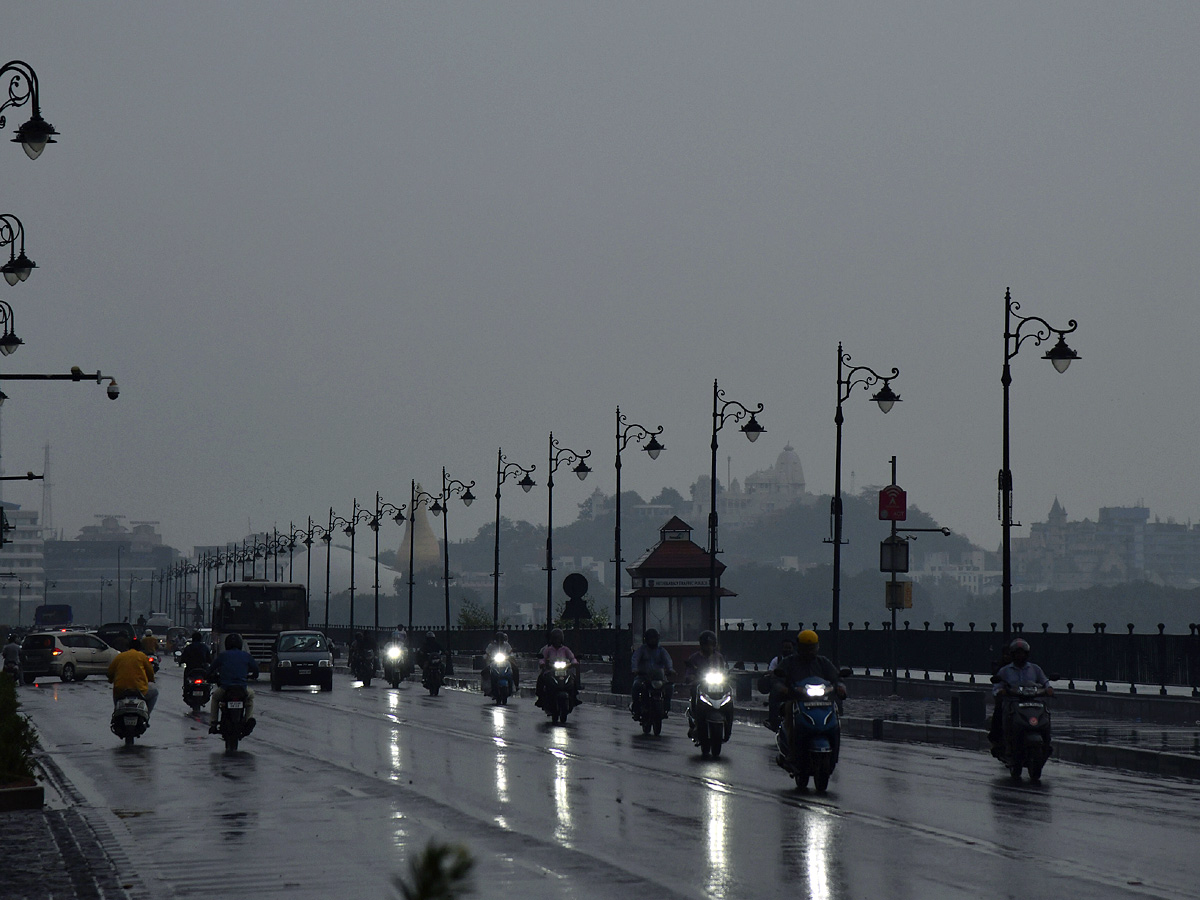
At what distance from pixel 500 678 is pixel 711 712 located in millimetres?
17189

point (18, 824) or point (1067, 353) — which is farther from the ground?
point (1067, 353)

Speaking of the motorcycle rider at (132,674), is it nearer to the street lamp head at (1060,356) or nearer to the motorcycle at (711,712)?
the motorcycle at (711,712)

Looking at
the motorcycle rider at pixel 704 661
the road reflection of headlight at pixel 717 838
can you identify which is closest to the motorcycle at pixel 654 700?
the motorcycle rider at pixel 704 661

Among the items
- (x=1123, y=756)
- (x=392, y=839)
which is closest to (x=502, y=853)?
(x=392, y=839)

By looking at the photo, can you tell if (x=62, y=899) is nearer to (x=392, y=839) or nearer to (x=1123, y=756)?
(x=392, y=839)

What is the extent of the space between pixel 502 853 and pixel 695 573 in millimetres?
33117

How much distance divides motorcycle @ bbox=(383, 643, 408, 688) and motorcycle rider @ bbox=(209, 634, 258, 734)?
25.0 m

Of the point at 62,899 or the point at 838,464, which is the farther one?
the point at 838,464

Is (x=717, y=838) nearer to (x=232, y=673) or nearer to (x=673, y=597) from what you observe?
(x=232, y=673)

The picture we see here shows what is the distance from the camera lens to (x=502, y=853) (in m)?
12.4

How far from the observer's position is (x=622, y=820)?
47.5 ft

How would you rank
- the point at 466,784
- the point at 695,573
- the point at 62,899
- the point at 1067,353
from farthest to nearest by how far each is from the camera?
the point at 695,573, the point at 1067,353, the point at 466,784, the point at 62,899

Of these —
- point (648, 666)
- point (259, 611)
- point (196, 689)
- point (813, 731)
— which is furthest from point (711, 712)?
point (259, 611)

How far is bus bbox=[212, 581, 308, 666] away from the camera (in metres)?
55.5
